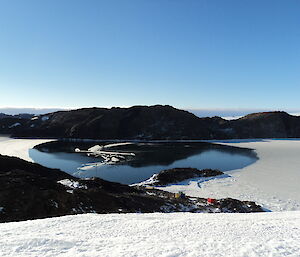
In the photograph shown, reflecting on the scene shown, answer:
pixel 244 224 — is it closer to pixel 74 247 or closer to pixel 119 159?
pixel 74 247

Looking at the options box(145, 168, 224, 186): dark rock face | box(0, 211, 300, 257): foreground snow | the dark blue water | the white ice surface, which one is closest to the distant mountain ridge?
the white ice surface

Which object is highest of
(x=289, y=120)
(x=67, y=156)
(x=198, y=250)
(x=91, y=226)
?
(x=289, y=120)

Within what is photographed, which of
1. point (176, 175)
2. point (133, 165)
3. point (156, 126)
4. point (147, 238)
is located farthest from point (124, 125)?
point (147, 238)

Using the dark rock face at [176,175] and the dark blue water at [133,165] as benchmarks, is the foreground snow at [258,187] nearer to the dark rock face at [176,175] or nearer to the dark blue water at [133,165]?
the dark rock face at [176,175]

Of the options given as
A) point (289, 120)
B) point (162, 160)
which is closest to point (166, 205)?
point (162, 160)

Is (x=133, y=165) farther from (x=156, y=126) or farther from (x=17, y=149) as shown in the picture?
(x=156, y=126)

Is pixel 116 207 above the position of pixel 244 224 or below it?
below
